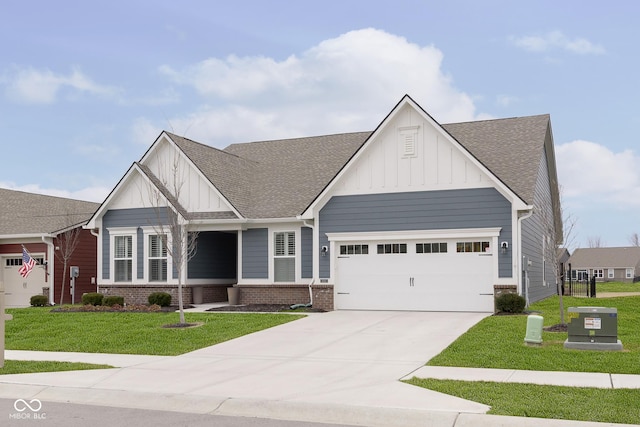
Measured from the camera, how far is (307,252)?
1027 inches

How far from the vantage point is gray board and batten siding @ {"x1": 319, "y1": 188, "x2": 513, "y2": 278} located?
2257cm

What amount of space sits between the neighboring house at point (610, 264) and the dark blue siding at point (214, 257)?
6714cm

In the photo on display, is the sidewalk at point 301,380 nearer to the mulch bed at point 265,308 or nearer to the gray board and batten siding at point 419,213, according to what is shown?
the gray board and batten siding at point 419,213

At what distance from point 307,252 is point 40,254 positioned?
13974mm

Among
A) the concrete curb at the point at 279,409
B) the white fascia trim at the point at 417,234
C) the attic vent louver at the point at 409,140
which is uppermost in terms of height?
the attic vent louver at the point at 409,140

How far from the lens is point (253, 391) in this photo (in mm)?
11594

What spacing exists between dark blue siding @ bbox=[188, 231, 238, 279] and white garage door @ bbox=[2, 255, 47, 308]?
8.80 m

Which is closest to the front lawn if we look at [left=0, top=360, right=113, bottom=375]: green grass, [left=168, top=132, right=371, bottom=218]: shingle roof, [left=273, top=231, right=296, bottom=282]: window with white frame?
[left=0, top=360, right=113, bottom=375]: green grass

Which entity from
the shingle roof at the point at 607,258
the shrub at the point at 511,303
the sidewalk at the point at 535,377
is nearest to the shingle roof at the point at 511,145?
the shrub at the point at 511,303

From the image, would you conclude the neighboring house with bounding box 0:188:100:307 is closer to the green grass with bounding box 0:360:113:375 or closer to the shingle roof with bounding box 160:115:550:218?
the shingle roof with bounding box 160:115:550:218

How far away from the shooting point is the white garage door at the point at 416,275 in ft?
74.7

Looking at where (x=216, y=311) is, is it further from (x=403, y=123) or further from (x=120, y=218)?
(x=403, y=123)

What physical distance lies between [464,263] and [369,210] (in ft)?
11.6

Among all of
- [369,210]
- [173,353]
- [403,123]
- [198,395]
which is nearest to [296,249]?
[369,210]
